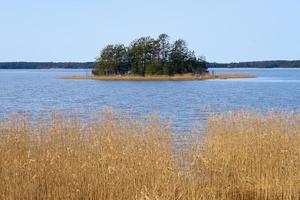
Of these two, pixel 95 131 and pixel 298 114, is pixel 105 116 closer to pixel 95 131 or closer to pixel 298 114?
pixel 95 131

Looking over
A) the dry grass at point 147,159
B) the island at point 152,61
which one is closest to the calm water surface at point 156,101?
the dry grass at point 147,159

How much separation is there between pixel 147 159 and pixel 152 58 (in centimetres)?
8554

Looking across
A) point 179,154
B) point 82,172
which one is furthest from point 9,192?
point 179,154

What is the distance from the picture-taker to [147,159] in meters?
8.01

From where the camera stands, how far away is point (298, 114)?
34.9 ft

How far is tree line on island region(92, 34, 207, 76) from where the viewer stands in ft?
302

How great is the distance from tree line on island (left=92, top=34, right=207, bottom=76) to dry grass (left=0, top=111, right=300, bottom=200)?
81072 mm

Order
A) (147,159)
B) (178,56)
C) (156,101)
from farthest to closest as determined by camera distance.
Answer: (178,56) < (156,101) < (147,159)

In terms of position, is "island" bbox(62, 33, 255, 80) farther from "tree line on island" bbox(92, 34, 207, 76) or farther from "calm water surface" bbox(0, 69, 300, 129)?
"calm water surface" bbox(0, 69, 300, 129)

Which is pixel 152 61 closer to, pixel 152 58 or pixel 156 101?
pixel 152 58

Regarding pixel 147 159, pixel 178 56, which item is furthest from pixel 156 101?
pixel 178 56

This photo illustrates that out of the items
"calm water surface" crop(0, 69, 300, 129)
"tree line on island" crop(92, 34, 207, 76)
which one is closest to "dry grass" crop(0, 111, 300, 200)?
"calm water surface" crop(0, 69, 300, 129)

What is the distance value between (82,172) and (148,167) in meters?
1.01

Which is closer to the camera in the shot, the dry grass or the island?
the dry grass
